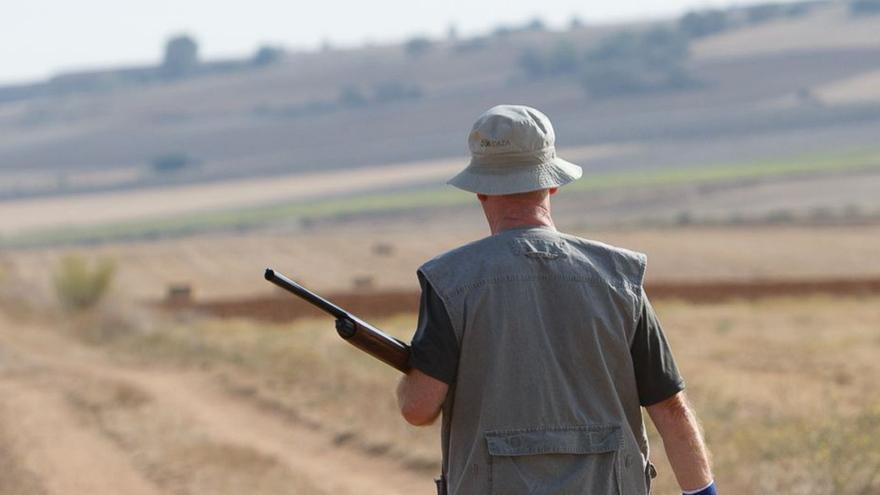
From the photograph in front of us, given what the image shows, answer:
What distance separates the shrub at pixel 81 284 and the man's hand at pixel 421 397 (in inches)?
927

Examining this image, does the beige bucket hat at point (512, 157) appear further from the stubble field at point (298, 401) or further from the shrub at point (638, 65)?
the shrub at point (638, 65)

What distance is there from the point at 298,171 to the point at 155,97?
2561 inches

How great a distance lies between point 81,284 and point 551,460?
24.5 m

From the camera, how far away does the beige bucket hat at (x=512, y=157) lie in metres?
4.45

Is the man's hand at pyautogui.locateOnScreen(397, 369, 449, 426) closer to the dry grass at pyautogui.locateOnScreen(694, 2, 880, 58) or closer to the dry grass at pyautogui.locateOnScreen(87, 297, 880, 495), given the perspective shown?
the dry grass at pyautogui.locateOnScreen(87, 297, 880, 495)

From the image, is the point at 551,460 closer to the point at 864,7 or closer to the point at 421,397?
the point at 421,397

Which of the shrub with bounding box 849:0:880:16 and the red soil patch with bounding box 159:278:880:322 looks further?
the shrub with bounding box 849:0:880:16

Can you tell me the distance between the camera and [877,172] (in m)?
79.1

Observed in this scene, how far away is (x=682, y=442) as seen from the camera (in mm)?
4543

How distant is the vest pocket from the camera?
4324 mm

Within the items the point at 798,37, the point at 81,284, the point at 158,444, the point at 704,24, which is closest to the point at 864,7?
the point at 704,24

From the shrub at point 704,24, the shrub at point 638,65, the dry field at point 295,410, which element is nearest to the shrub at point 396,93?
the shrub at point 638,65

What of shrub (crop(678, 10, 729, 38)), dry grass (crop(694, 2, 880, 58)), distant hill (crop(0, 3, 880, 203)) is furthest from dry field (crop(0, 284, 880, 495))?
shrub (crop(678, 10, 729, 38))

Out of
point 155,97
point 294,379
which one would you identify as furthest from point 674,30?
point 294,379
